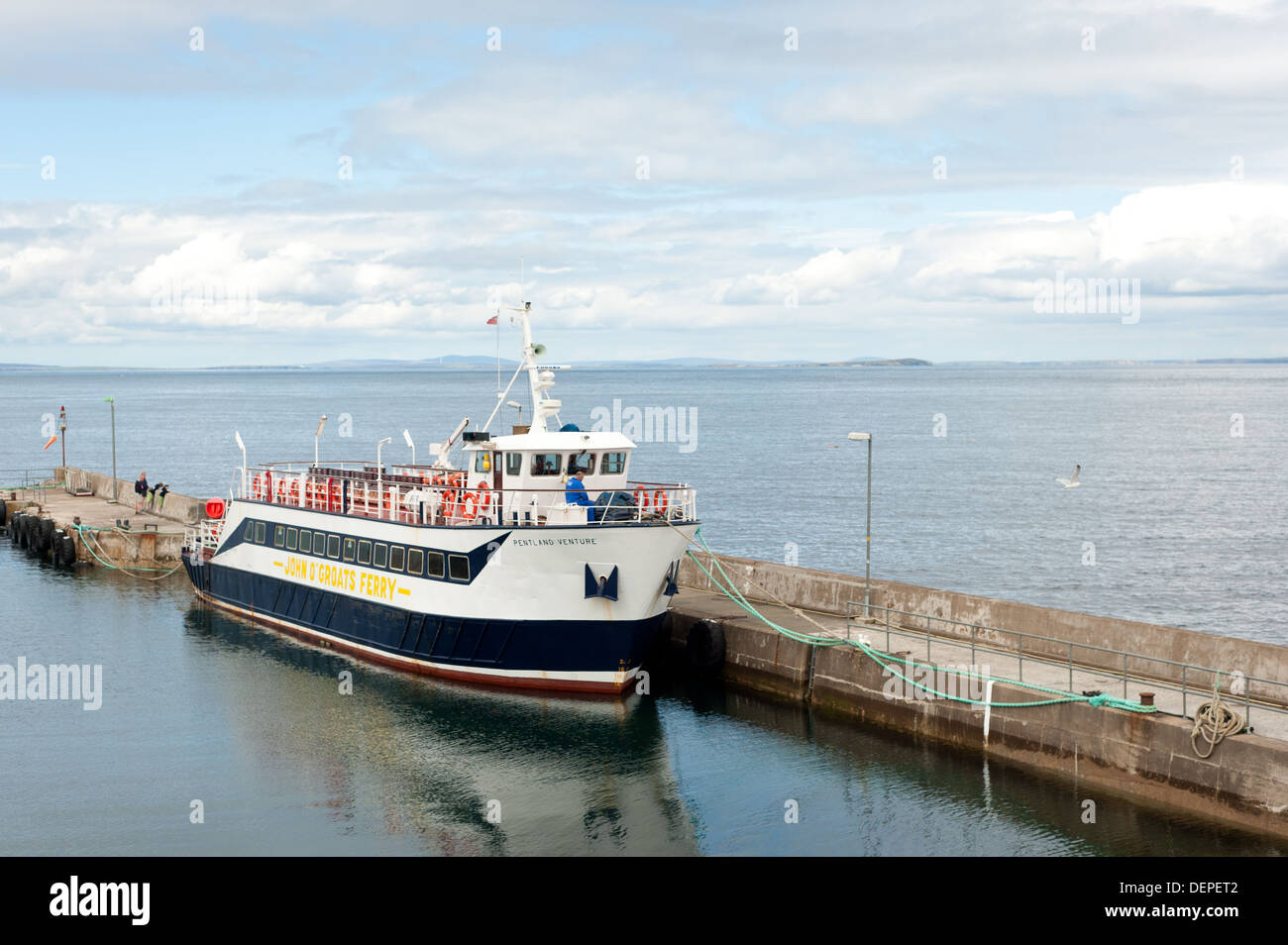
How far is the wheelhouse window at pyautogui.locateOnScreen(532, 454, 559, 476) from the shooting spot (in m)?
31.4

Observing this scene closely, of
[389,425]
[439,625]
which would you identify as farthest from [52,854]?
[389,425]

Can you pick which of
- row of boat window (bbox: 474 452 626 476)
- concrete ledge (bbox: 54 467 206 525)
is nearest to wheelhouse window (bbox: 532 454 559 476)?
row of boat window (bbox: 474 452 626 476)

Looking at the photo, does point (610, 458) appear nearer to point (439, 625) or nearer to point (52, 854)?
point (439, 625)

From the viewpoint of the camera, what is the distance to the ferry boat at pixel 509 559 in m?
29.3

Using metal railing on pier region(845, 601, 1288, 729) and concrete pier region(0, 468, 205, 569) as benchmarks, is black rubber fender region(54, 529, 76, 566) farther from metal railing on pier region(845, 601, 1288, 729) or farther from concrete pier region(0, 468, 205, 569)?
metal railing on pier region(845, 601, 1288, 729)

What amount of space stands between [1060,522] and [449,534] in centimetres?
4673

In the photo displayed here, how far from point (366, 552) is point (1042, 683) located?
18.5m

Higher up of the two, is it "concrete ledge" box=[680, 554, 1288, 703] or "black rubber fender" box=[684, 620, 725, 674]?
"concrete ledge" box=[680, 554, 1288, 703]

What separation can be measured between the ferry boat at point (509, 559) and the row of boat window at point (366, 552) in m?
0.05

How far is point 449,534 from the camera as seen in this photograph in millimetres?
30594

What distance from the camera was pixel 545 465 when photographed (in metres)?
31.4

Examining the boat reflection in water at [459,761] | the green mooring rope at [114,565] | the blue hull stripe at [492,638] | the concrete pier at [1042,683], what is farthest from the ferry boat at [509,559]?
the green mooring rope at [114,565]

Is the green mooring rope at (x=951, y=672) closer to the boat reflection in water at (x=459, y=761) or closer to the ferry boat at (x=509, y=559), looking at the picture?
the ferry boat at (x=509, y=559)

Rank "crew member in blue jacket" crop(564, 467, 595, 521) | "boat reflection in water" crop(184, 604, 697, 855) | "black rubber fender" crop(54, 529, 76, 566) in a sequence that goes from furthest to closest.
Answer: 1. "black rubber fender" crop(54, 529, 76, 566)
2. "crew member in blue jacket" crop(564, 467, 595, 521)
3. "boat reflection in water" crop(184, 604, 697, 855)
